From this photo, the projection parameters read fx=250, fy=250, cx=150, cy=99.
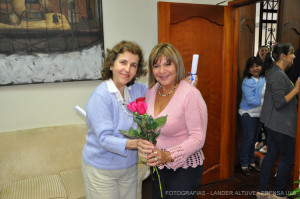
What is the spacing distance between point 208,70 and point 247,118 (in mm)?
852

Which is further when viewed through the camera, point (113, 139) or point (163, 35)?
point (163, 35)

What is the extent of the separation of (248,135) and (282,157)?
827mm

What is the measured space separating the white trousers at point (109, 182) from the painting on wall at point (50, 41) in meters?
1.32

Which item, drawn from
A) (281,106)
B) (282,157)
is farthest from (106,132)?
(282,157)

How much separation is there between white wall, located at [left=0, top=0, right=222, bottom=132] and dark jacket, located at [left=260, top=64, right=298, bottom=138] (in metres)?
1.22

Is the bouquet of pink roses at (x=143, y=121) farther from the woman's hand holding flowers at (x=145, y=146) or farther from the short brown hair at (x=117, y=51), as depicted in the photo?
the short brown hair at (x=117, y=51)

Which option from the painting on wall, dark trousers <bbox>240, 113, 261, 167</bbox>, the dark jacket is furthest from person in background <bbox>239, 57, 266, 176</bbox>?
the painting on wall

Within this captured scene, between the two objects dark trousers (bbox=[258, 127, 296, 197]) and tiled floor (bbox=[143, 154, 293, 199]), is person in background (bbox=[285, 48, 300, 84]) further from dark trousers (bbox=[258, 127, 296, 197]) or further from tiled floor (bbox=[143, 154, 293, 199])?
dark trousers (bbox=[258, 127, 296, 197])

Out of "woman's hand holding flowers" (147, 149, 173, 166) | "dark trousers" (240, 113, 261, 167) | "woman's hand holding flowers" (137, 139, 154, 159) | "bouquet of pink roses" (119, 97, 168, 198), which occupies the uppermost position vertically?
"bouquet of pink roses" (119, 97, 168, 198)

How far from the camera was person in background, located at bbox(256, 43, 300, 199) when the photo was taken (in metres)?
2.20

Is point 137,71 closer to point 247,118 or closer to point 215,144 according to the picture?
point 215,144

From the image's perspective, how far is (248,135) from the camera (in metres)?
3.12

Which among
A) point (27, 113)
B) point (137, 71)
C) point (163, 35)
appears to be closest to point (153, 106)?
point (137, 71)

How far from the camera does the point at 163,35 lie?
8.09ft
